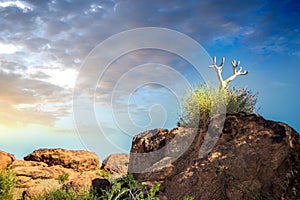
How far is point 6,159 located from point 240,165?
1007 cm

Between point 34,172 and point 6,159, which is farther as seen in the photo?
point 6,159

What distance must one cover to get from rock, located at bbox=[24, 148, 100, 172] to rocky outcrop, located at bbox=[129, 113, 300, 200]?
7446 mm

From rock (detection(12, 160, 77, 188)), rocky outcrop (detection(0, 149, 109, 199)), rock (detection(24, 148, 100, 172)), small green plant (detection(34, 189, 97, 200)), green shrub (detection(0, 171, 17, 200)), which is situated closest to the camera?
small green plant (detection(34, 189, 97, 200))

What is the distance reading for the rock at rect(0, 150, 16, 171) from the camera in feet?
40.9

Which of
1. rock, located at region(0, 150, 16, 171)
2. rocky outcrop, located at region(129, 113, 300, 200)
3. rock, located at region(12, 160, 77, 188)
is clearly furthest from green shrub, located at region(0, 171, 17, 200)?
rocky outcrop, located at region(129, 113, 300, 200)

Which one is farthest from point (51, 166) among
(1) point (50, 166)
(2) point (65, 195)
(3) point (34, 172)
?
(2) point (65, 195)

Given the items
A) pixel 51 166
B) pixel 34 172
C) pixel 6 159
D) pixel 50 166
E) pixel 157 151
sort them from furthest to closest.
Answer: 1. pixel 50 166
2. pixel 51 166
3. pixel 6 159
4. pixel 34 172
5. pixel 157 151

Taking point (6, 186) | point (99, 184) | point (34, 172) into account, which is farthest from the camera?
point (34, 172)

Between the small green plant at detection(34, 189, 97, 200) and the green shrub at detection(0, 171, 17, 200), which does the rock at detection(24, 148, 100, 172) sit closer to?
the green shrub at detection(0, 171, 17, 200)

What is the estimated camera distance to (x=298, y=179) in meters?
5.59

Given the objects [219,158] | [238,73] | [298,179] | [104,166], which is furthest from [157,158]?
[238,73]

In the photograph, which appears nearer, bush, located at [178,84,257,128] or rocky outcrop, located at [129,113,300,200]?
rocky outcrop, located at [129,113,300,200]

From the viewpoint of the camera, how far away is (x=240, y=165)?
18.6 ft

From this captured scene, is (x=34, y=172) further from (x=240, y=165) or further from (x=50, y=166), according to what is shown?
(x=240, y=165)
